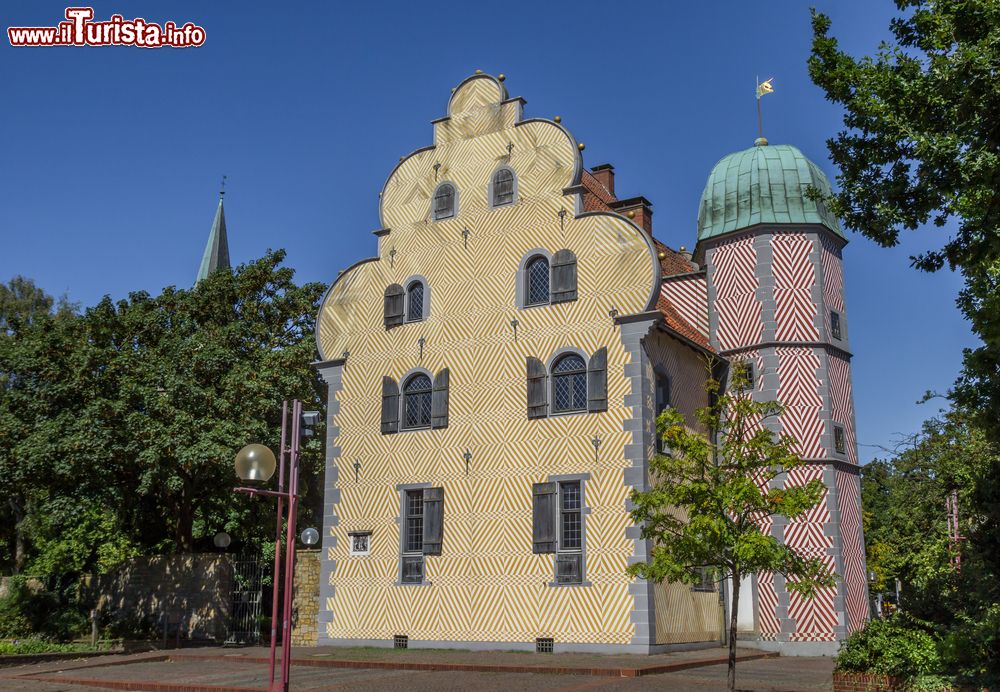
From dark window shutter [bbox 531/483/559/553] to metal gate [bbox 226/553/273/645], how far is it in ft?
29.0

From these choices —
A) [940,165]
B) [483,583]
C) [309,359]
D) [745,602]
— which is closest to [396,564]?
[483,583]

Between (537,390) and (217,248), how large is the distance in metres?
43.1

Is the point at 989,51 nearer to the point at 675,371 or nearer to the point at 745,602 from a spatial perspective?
the point at 675,371

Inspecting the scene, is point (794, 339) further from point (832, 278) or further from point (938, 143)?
point (938, 143)

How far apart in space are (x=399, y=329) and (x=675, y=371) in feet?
24.8

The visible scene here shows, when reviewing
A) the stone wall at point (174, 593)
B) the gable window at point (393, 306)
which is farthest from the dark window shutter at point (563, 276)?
the stone wall at point (174, 593)

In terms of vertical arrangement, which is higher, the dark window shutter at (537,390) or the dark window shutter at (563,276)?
the dark window shutter at (563,276)

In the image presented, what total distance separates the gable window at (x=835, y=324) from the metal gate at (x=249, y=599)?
55.9 ft

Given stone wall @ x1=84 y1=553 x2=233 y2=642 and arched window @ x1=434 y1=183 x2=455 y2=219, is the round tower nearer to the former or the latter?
arched window @ x1=434 y1=183 x2=455 y2=219

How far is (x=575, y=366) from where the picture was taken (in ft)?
78.0

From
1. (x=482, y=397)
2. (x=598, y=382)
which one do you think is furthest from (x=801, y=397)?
(x=482, y=397)

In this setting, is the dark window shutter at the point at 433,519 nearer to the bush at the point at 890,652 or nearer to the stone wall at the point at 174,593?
the stone wall at the point at 174,593

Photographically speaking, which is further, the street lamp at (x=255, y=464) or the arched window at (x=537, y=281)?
the arched window at (x=537, y=281)

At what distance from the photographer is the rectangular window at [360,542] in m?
25.7
